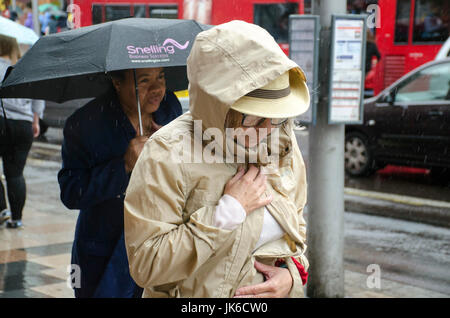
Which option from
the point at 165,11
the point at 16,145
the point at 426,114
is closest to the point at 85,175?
the point at 16,145

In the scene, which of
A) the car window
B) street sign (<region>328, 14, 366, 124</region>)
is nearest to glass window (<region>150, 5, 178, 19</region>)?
the car window

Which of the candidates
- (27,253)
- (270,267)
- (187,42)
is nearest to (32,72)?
(187,42)

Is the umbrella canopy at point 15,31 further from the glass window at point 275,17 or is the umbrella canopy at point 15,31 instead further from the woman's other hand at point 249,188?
the glass window at point 275,17

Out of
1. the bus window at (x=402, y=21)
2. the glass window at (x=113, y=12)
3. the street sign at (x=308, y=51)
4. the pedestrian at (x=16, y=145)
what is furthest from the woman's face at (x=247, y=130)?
the glass window at (x=113, y=12)

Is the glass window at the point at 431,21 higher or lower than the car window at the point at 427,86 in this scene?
higher

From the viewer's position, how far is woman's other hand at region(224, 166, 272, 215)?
2.18 meters

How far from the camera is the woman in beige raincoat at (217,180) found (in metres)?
2.11

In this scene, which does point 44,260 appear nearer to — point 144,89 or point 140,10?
point 144,89

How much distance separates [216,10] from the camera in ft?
57.7

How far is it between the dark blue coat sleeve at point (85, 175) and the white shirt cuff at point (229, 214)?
47.0 inches

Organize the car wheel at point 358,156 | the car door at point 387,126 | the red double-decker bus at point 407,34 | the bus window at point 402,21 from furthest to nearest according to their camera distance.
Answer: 1. the bus window at point 402,21
2. the red double-decker bus at point 407,34
3. the car wheel at point 358,156
4. the car door at point 387,126

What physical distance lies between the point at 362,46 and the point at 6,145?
3709 millimetres

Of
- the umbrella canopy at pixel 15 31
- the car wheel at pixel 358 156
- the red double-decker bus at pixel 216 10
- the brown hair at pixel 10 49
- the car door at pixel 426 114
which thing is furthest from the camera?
the red double-decker bus at pixel 216 10

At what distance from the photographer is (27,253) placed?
6512mm
